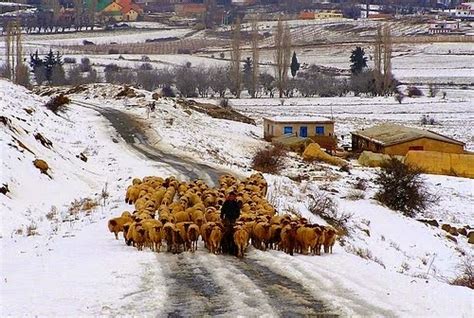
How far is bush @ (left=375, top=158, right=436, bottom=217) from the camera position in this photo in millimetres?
31534

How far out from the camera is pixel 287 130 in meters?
53.0

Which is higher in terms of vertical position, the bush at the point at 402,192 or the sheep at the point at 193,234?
the sheep at the point at 193,234

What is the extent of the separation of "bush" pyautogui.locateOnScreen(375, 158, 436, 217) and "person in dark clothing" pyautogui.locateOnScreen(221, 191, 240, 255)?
1471cm

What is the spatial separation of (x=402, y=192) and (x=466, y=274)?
36.4ft

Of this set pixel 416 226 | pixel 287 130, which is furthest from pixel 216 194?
pixel 287 130

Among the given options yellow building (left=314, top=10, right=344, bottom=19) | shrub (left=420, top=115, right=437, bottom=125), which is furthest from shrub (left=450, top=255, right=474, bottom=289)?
yellow building (left=314, top=10, right=344, bottom=19)

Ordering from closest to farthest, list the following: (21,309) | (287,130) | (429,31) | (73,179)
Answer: (21,309) < (73,179) < (287,130) < (429,31)

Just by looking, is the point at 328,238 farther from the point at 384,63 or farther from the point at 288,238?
the point at 384,63

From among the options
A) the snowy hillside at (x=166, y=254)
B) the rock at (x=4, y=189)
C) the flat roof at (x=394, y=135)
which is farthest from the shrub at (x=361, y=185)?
the rock at (x=4, y=189)

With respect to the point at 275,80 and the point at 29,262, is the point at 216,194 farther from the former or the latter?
the point at 275,80

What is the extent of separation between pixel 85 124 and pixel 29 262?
3155cm

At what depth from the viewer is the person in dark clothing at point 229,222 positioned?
54.1 ft

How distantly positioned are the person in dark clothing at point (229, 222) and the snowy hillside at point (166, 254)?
474 mm

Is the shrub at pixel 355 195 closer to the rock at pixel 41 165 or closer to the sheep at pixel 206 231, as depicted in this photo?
the rock at pixel 41 165
